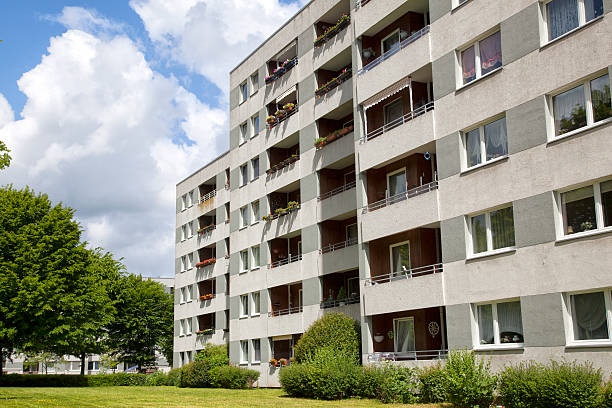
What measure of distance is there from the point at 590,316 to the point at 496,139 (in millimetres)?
7135

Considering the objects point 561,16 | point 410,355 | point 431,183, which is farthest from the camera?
point 410,355

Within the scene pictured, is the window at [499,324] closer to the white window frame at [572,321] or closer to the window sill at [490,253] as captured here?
the window sill at [490,253]

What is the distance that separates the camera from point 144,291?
72.7 m

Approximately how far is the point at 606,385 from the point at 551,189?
612cm

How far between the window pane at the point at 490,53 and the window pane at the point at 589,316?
8939 millimetres

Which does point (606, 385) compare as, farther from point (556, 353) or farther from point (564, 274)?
point (564, 274)

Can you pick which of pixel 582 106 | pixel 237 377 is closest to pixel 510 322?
pixel 582 106

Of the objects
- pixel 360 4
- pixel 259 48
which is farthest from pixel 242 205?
pixel 360 4

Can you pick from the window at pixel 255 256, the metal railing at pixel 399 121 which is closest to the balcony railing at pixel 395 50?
the metal railing at pixel 399 121

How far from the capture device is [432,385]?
23.0 m

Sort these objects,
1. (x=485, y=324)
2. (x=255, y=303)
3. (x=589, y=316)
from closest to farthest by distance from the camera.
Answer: (x=589, y=316)
(x=485, y=324)
(x=255, y=303)

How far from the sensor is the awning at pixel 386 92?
92.2 ft

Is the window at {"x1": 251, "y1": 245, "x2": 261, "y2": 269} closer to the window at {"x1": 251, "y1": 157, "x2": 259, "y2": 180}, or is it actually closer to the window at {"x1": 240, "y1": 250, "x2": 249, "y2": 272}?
the window at {"x1": 240, "y1": 250, "x2": 249, "y2": 272}

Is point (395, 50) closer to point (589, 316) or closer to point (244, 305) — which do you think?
point (589, 316)
